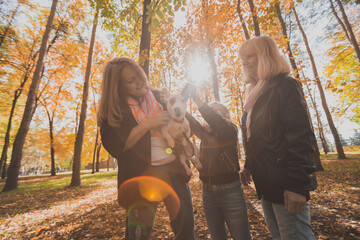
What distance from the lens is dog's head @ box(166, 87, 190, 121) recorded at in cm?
179

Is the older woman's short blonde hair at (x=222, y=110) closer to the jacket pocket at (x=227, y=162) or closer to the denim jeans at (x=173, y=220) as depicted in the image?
the jacket pocket at (x=227, y=162)

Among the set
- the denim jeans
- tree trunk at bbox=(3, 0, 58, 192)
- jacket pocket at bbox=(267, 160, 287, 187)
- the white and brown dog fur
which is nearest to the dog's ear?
the white and brown dog fur

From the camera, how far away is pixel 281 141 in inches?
51.9

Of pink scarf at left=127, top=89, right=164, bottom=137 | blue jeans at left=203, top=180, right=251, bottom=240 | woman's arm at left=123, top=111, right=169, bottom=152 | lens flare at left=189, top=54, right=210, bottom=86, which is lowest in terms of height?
blue jeans at left=203, top=180, right=251, bottom=240

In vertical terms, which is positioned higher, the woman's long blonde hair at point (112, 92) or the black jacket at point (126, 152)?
the woman's long blonde hair at point (112, 92)

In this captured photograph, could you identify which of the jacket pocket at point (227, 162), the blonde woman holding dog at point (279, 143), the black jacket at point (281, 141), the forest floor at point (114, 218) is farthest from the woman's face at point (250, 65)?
the forest floor at point (114, 218)

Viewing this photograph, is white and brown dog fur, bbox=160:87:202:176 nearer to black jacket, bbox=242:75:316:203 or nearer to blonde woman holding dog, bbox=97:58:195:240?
blonde woman holding dog, bbox=97:58:195:240

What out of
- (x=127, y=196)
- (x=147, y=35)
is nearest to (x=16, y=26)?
(x=147, y=35)

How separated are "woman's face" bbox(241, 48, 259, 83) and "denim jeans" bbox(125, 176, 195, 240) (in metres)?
1.37

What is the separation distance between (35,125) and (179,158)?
25.4 metres

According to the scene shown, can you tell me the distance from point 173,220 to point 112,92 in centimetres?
141

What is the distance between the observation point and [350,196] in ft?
16.0

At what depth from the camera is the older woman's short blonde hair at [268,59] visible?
4.83 ft

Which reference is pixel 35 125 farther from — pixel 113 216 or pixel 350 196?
pixel 350 196
